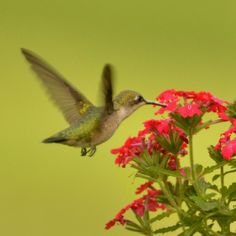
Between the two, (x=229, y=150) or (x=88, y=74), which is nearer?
(x=229, y=150)

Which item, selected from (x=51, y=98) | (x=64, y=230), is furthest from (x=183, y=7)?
(x=51, y=98)

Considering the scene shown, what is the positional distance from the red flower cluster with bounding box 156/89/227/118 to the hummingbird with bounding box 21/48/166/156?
0.46 feet

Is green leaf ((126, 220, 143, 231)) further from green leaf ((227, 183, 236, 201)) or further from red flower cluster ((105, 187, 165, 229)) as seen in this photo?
green leaf ((227, 183, 236, 201))

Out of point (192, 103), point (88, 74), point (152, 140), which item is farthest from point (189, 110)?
point (88, 74)

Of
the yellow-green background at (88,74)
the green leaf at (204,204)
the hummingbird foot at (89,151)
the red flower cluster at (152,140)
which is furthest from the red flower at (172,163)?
the yellow-green background at (88,74)

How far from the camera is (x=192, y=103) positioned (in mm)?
1422

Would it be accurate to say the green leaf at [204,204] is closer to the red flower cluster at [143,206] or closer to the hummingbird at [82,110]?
the red flower cluster at [143,206]

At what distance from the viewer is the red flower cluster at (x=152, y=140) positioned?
1.46 meters

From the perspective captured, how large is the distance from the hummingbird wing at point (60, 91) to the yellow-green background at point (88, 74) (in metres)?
1.10

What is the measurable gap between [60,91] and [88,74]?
4.72 feet

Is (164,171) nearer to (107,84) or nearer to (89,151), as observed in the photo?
(107,84)

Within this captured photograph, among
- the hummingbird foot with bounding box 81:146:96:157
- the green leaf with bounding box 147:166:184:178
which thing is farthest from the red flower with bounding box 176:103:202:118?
the hummingbird foot with bounding box 81:146:96:157

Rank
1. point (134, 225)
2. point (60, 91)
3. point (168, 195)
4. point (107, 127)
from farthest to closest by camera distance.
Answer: point (60, 91)
point (107, 127)
point (134, 225)
point (168, 195)

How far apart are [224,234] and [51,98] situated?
64 cm
